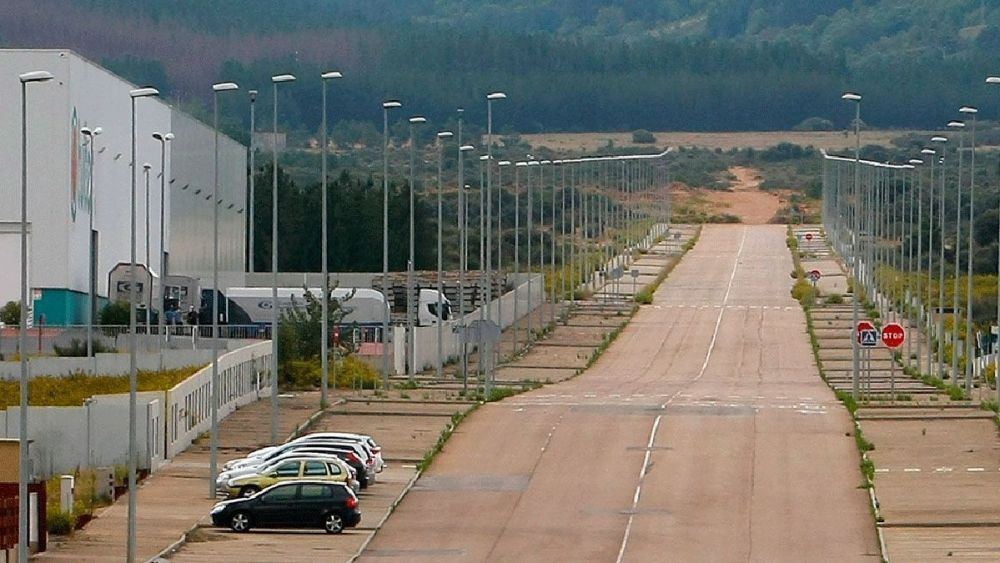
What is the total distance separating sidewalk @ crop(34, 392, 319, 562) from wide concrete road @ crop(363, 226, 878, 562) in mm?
3903

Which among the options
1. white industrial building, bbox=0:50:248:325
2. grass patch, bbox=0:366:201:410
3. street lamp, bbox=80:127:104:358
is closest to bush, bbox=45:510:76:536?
grass patch, bbox=0:366:201:410

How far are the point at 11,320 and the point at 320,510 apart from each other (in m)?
38.0

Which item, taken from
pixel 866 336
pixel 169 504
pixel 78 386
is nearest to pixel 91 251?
pixel 78 386

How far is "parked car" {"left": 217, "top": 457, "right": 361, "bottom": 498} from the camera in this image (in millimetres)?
42156

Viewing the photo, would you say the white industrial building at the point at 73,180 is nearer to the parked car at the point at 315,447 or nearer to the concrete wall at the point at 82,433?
the concrete wall at the point at 82,433

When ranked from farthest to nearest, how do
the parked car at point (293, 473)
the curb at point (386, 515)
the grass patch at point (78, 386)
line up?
the grass patch at point (78, 386), the parked car at point (293, 473), the curb at point (386, 515)

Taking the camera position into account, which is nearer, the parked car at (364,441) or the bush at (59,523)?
the bush at (59,523)

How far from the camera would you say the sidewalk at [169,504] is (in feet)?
123

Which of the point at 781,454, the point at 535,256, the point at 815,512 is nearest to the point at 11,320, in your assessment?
the point at 781,454

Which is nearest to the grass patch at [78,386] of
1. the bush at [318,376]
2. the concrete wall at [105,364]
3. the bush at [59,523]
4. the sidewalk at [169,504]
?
the concrete wall at [105,364]

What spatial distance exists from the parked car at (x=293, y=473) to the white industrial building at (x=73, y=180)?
30556 millimetres

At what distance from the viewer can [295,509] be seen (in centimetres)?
4009

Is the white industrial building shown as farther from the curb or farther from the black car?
the black car

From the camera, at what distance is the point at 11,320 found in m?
75.5
